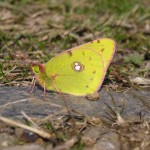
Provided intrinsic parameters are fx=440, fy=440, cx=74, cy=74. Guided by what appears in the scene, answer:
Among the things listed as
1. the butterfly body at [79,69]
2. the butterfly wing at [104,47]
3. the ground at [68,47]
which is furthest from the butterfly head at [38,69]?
the butterfly wing at [104,47]

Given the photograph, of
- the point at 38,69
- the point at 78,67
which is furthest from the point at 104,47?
the point at 38,69

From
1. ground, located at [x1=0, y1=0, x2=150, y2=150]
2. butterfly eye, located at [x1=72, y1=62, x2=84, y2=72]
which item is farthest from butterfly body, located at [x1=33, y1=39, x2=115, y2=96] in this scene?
ground, located at [x1=0, y1=0, x2=150, y2=150]

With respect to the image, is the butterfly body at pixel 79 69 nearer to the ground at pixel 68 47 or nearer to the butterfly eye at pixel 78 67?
the butterfly eye at pixel 78 67

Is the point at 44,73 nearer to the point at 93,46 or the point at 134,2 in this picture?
the point at 93,46

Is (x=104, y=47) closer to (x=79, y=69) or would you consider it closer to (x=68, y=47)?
(x=79, y=69)

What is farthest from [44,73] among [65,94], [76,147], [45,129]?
[76,147]

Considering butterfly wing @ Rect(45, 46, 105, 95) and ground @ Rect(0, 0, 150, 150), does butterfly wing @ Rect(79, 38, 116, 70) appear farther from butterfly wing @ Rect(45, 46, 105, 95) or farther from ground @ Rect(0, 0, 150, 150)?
ground @ Rect(0, 0, 150, 150)
